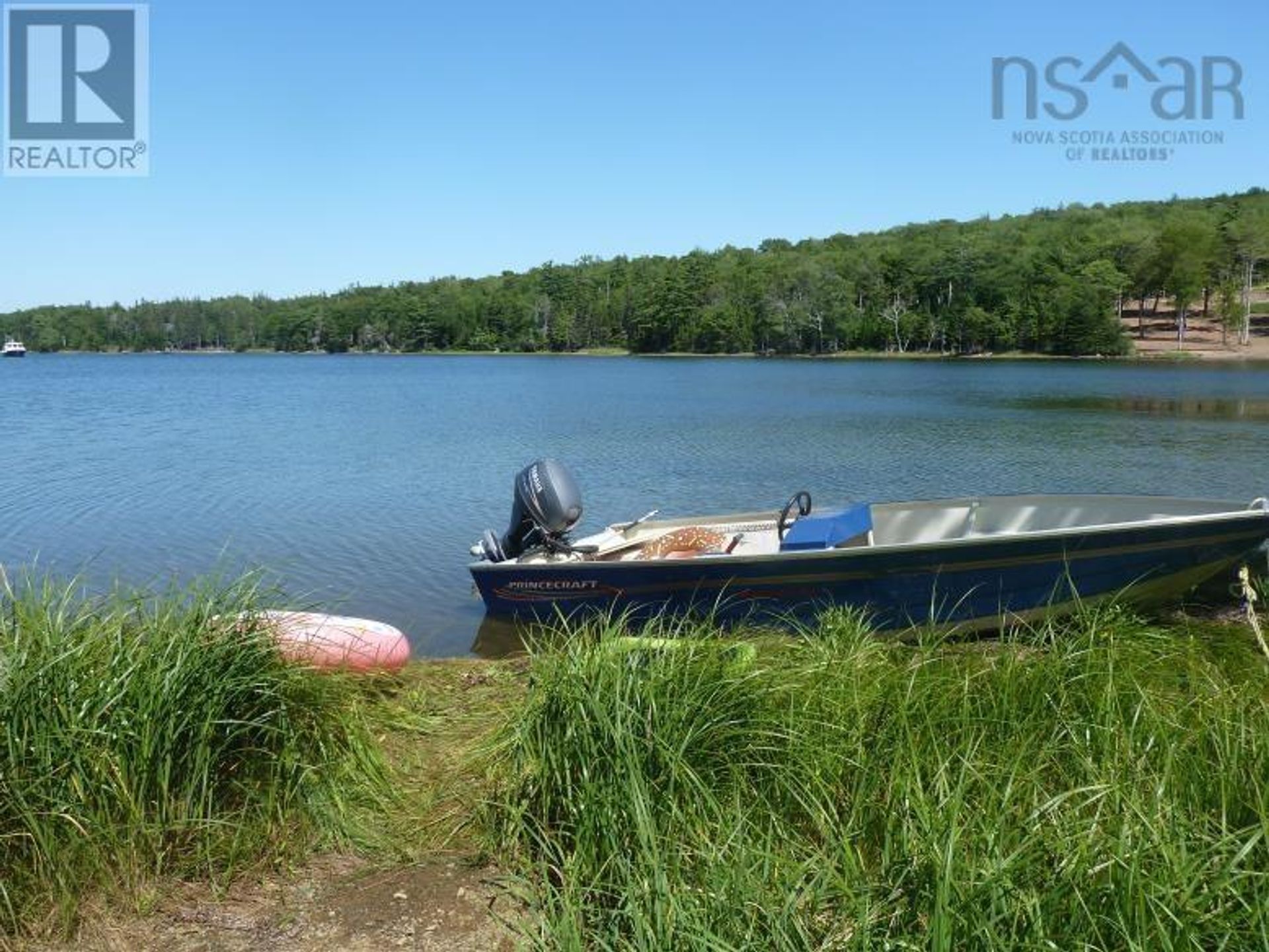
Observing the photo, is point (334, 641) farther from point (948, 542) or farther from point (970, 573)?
point (970, 573)

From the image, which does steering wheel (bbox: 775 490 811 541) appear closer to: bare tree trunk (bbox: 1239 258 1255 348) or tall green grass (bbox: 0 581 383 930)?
tall green grass (bbox: 0 581 383 930)

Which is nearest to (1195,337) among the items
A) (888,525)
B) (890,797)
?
(888,525)

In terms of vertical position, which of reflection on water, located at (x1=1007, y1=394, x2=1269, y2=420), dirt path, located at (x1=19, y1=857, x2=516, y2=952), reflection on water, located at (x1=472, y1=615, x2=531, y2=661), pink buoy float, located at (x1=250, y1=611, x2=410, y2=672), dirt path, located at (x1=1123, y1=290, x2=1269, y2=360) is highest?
dirt path, located at (x1=1123, y1=290, x2=1269, y2=360)

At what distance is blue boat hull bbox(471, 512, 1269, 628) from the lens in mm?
8703

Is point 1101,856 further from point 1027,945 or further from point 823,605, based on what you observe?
point 823,605

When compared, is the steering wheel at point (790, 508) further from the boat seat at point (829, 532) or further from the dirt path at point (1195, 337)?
the dirt path at point (1195, 337)

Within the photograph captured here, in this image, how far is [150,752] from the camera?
426cm

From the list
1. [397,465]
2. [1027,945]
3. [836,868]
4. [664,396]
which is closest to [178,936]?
[836,868]

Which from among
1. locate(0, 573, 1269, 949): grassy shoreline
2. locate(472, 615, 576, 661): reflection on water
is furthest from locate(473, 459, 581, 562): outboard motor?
locate(0, 573, 1269, 949): grassy shoreline

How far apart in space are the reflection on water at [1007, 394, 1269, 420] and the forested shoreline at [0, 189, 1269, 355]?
1760 inches

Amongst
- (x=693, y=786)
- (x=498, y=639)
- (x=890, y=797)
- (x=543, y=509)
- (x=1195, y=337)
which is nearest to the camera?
(x=890, y=797)

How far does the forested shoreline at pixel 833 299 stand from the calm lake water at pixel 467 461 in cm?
3884


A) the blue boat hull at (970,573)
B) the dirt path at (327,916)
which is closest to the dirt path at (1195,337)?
the blue boat hull at (970,573)

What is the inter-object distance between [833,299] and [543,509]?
4095 inches
